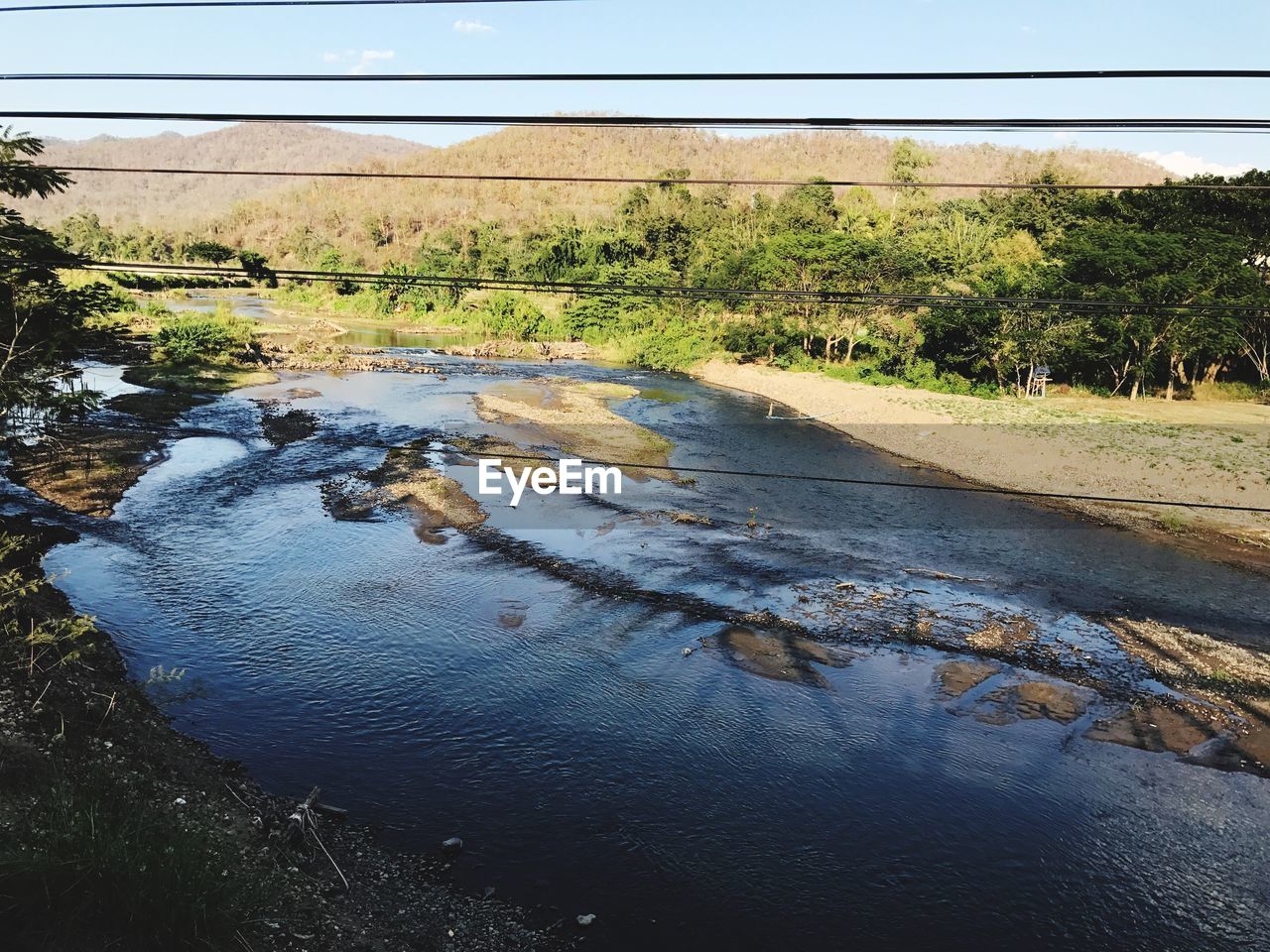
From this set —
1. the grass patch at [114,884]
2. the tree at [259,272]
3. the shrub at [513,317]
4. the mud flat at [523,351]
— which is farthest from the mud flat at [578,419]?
the shrub at [513,317]

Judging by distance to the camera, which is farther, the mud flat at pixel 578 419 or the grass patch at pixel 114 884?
the mud flat at pixel 578 419

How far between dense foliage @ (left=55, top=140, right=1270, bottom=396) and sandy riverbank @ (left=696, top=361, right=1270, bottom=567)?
3470 millimetres

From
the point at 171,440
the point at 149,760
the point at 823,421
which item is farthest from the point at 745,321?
the point at 149,760

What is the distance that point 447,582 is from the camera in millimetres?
19781

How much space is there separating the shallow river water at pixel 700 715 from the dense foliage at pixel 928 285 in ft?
26.2

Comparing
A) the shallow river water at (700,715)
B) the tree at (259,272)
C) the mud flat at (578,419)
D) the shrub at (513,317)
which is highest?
the tree at (259,272)

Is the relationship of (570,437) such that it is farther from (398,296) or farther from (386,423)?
(398,296)

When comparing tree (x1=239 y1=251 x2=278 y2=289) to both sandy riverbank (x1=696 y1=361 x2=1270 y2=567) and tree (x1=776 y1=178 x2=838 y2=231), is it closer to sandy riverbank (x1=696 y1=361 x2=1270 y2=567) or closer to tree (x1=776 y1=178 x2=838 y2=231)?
sandy riverbank (x1=696 y1=361 x2=1270 y2=567)

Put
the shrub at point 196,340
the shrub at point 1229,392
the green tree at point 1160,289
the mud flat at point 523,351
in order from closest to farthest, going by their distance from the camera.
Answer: the green tree at point 1160,289 → the shrub at point 1229,392 → the shrub at point 196,340 → the mud flat at point 523,351

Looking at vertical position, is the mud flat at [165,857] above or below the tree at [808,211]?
below

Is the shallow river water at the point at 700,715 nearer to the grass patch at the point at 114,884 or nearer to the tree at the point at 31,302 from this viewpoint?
the grass patch at the point at 114,884

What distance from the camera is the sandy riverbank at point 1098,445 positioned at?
25.9 metres

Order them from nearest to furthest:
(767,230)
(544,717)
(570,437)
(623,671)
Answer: (544,717) < (623,671) < (570,437) < (767,230)

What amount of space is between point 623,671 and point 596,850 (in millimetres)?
5112
